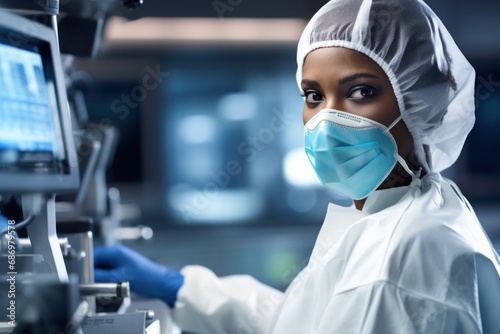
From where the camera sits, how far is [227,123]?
593 cm

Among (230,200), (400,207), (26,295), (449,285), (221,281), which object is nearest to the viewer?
(26,295)

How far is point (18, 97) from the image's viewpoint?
780 mm

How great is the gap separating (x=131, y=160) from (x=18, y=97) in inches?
197

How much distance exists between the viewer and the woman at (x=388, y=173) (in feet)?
3.11

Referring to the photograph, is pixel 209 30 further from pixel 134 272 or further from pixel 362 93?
pixel 362 93

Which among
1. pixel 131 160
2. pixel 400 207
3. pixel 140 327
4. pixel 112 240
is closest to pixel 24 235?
pixel 140 327

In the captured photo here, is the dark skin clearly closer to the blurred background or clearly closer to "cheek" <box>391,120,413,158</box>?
"cheek" <box>391,120,413,158</box>

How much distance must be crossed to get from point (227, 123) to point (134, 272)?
14.9ft

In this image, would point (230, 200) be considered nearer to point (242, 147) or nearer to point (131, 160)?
point (242, 147)

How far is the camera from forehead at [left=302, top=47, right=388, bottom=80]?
43.3 inches

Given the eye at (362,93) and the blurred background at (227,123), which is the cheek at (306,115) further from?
the blurred background at (227,123)

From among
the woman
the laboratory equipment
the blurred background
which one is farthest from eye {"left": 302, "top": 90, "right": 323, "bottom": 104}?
the blurred background

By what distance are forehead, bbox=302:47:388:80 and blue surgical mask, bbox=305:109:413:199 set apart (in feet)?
0.24

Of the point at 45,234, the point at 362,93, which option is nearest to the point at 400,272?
the point at 362,93
